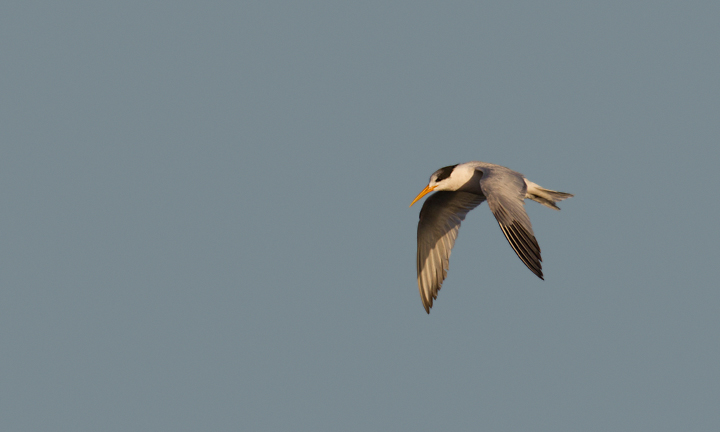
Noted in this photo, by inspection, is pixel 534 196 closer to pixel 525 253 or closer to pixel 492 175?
pixel 492 175

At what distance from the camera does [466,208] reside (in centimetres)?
1241

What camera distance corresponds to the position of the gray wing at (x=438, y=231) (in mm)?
12188

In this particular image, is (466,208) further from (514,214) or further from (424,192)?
(514,214)

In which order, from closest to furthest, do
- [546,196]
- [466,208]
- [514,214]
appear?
1. [514,214]
2. [546,196]
3. [466,208]

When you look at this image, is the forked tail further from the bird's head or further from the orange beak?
the orange beak

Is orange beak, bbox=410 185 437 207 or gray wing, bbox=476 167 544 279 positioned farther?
orange beak, bbox=410 185 437 207

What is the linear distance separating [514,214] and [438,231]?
317cm

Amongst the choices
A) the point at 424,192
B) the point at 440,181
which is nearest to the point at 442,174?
the point at 440,181

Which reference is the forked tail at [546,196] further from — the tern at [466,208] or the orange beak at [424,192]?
the orange beak at [424,192]

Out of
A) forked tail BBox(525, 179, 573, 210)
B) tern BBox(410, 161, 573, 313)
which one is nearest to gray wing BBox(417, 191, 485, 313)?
tern BBox(410, 161, 573, 313)

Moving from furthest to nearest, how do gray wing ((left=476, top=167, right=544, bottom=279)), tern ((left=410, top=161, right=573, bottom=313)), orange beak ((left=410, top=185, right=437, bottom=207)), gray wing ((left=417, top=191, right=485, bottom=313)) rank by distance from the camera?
gray wing ((left=417, top=191, right=485, bottom=313))
orange beak ((left=410, top=185, right=437, bottom=207))
tern ((left=410, top=161, right=573, bottom=313))
gray wing ((left=476, top=167, right=544, bottom=279))

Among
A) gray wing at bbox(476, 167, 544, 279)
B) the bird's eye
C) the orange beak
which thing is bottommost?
gray wing at bbox(476, 167, 544, 279)

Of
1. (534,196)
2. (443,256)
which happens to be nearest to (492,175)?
(534,196)

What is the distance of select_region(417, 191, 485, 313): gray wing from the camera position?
40.0 feet
